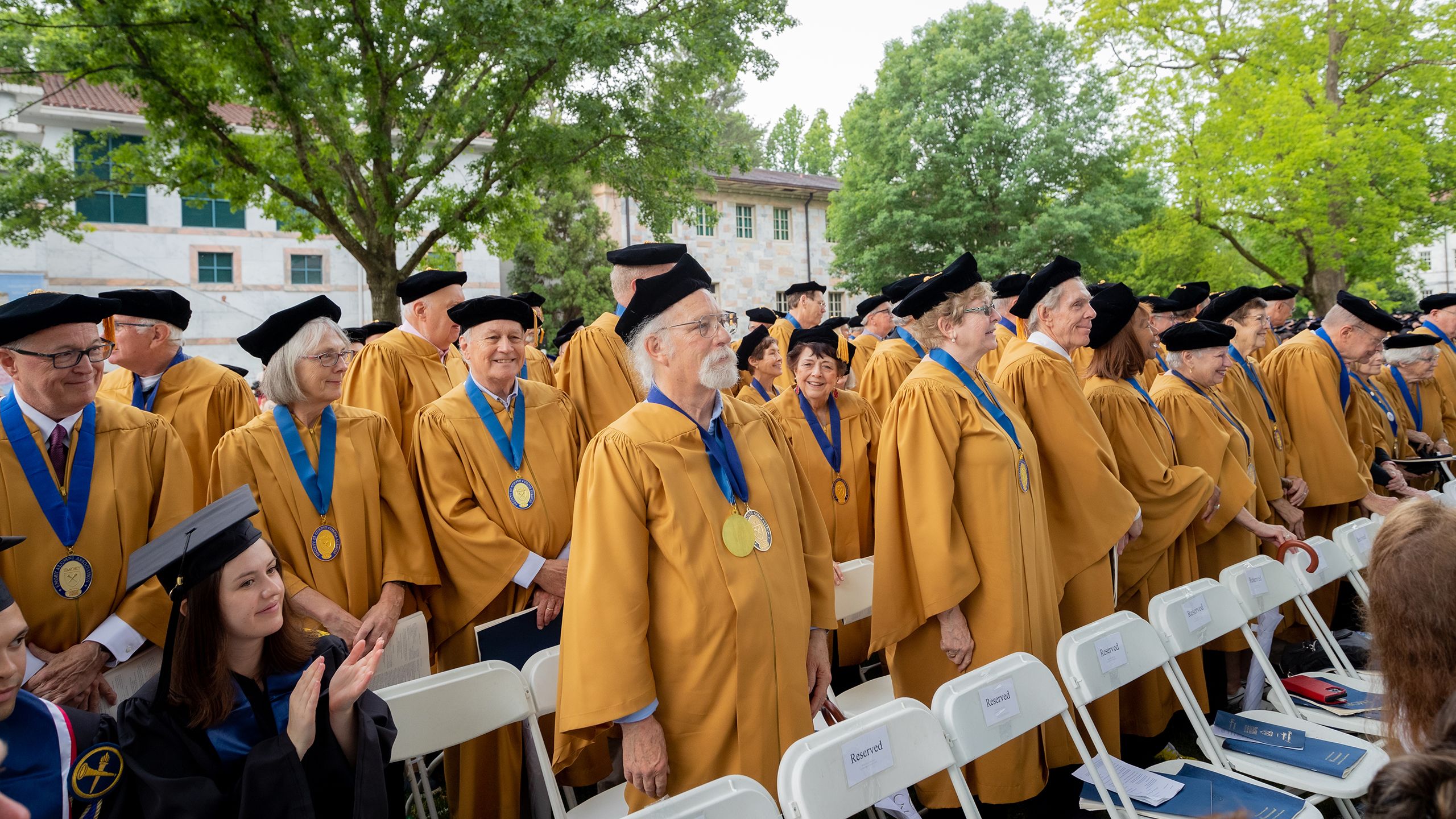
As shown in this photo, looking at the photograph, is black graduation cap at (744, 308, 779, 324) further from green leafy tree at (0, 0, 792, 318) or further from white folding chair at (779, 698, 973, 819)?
white folding chair at (779, 698, 973, 819)

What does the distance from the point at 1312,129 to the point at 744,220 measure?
60.4ft

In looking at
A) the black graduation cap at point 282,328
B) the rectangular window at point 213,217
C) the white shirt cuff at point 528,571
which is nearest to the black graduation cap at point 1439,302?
the white shirt cuff at point 528,571

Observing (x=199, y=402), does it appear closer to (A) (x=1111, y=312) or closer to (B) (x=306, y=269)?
(A) (x=1111, y=312)

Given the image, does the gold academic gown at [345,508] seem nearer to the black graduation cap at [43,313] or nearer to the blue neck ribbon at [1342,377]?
the black graduation cap at [43,313]

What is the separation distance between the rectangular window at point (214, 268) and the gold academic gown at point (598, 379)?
822 inches

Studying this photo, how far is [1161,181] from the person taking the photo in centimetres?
2373

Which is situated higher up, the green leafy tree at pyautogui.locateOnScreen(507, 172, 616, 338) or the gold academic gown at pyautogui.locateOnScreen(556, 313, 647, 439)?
the green leafy tree at pyautogui.locateOnScreen(507, 172, 616, 338)

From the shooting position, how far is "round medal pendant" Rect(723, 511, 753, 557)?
2.68 metres

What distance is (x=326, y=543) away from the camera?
3439 mm

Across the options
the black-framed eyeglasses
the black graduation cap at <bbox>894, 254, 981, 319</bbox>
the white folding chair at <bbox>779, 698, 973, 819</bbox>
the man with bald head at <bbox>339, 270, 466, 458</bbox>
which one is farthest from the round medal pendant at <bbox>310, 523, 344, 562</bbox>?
the black graduation cap at <bbox>894, 254, 981, 319</bbox>

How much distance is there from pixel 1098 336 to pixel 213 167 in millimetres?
11107

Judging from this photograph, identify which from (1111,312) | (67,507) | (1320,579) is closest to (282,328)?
(67,507)

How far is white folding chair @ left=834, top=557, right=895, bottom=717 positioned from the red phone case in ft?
5.67

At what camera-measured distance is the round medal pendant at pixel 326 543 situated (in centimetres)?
342
